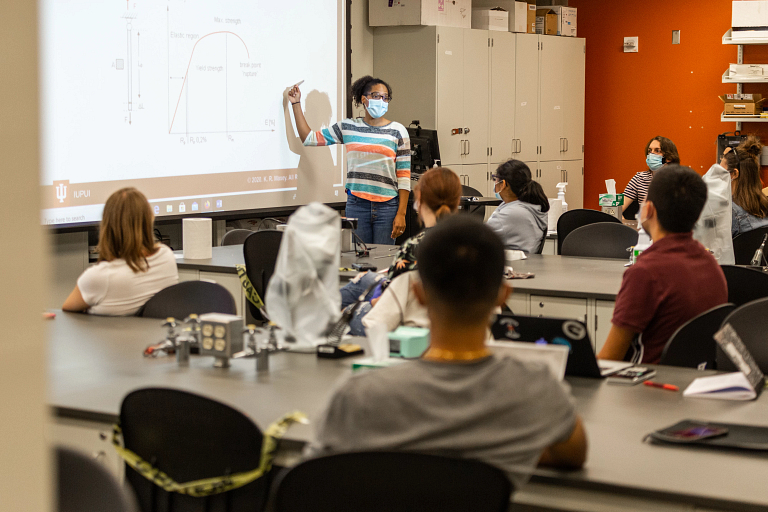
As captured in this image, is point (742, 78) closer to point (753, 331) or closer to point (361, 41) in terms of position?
point (361, 41)

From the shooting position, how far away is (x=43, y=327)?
0.34 metres

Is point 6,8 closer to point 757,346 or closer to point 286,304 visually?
point 286,304

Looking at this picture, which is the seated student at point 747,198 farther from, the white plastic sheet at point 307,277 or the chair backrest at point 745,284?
the white plastic sheet at point 307,277

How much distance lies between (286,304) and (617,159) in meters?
7.19

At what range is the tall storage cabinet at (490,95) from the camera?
712 cm

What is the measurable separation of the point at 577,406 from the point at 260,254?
2.37 metres

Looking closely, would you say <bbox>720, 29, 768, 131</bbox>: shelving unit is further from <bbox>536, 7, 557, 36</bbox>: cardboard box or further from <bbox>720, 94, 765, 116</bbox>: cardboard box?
<bbox>536, 7, 557, 36</bbox>: cardboard box

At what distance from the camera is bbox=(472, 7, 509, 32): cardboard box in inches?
298

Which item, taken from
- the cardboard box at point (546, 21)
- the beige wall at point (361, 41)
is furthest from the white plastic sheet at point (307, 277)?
the cardboard box at point (546, 21)

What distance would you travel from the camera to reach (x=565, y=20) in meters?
8.33

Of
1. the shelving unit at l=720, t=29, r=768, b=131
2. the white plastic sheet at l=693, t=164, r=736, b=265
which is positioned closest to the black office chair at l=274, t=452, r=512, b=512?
the white plastic sheet at l=693, t=164, r=736, b=265

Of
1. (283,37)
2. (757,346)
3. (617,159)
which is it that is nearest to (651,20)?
(617,159)

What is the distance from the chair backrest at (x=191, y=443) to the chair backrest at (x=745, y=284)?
2075 mm

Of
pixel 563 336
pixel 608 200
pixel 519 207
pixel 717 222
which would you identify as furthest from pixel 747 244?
pixel 563 336
